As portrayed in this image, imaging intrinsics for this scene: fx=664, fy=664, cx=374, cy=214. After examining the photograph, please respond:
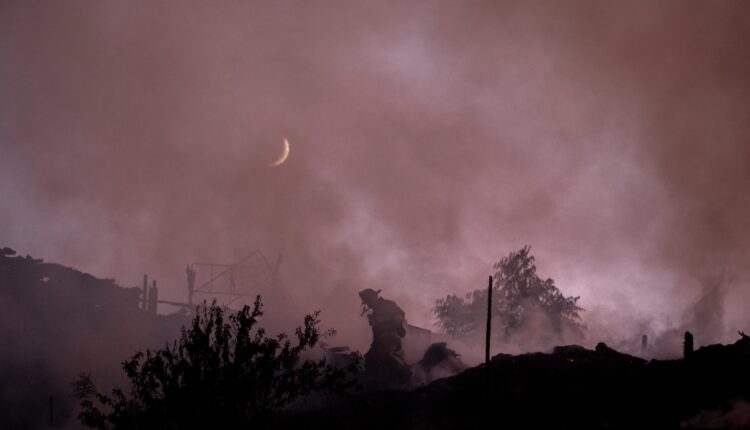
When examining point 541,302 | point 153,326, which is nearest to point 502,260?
point 541,302

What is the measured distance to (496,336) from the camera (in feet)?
217

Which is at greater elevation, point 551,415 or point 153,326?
point 153,326

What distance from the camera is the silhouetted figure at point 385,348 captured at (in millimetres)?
42562

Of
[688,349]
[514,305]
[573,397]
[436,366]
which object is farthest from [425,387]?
[514,305]

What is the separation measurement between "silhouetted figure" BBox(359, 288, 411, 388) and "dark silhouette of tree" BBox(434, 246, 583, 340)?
2668 centimetres

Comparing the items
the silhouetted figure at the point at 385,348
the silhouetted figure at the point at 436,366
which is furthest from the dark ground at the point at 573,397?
the silhouetted figure at the point at 385,348

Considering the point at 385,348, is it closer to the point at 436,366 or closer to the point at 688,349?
the point at 436,366

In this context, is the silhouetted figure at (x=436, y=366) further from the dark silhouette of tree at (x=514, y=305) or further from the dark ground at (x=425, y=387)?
the dark silhouette of tree at (x=514, y=305)

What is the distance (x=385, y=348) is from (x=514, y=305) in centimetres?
3180

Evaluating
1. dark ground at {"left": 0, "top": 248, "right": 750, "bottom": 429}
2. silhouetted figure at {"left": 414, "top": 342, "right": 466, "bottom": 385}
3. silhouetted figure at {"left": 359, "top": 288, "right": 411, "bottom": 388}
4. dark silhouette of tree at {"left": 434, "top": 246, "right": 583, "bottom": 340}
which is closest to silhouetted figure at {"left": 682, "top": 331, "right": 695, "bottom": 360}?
dark ground at {"left": 0, "top": 248, "right": 750, "bottom": 429}

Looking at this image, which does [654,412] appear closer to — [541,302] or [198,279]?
[541,302]

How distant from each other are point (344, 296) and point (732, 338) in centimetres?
4053

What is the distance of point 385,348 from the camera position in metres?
44.0

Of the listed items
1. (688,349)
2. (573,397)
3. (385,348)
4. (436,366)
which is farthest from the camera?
(436,366)
